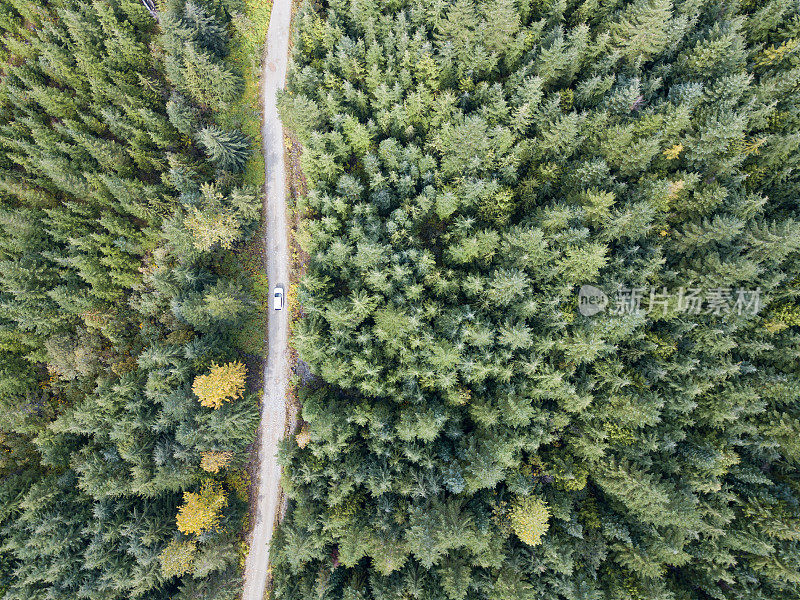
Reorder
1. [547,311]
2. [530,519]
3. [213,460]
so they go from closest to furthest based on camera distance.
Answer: [530,519], [213,460], [547,311]

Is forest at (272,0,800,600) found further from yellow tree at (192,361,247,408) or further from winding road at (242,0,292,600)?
yellow tree at (192,361,247,408)

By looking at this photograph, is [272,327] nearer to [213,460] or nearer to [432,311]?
[213,460]

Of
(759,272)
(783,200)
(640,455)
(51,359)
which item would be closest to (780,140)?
(783,200)

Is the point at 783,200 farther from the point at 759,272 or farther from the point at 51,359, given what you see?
the point at 51,359

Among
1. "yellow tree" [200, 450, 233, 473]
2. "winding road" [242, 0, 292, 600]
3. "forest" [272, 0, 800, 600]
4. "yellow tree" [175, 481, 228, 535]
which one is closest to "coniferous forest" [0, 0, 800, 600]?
"yellow tree" [200, 450, 233, 473]

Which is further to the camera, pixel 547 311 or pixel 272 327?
pixel 272 327

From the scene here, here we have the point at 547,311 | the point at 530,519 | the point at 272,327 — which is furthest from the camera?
the point at 272,327

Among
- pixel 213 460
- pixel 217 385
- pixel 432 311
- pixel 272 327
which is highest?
pixel 432 311

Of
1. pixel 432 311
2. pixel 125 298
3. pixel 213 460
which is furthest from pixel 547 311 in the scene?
pixel 125 298
